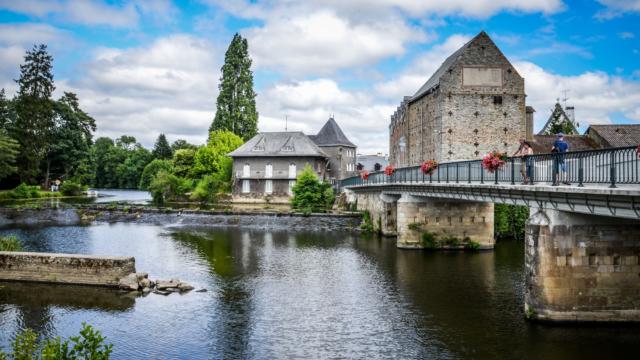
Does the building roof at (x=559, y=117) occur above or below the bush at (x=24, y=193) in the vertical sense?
above

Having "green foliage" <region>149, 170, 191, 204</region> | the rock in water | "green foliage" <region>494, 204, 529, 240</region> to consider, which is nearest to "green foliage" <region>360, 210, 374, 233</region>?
"green foliage" <region>494, 204, 529, 240</region>

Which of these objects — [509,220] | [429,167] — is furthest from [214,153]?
[429,167]

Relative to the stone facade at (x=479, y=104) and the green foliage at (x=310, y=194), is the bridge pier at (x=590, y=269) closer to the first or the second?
the stone facade at (x=479, y=104)

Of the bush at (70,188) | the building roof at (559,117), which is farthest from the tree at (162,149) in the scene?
the building roof at (559,117)

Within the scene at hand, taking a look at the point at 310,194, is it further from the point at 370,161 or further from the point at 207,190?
the point at 370,161

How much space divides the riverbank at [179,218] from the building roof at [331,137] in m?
23.6

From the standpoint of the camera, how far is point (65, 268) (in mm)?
19922

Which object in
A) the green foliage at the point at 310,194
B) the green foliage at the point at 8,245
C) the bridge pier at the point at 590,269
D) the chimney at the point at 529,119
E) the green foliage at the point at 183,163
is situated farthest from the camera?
the green foliage at the point at 183,163

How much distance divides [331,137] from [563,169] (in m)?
55.3

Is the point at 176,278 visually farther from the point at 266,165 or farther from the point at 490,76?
the point at 266,165

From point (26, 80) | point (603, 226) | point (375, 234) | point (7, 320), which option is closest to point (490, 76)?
point (375, 234)

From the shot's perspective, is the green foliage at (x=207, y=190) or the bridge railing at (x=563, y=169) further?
the green foliage at (x=207, y=190)

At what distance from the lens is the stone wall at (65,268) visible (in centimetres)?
1956

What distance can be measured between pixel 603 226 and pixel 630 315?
2.67m
